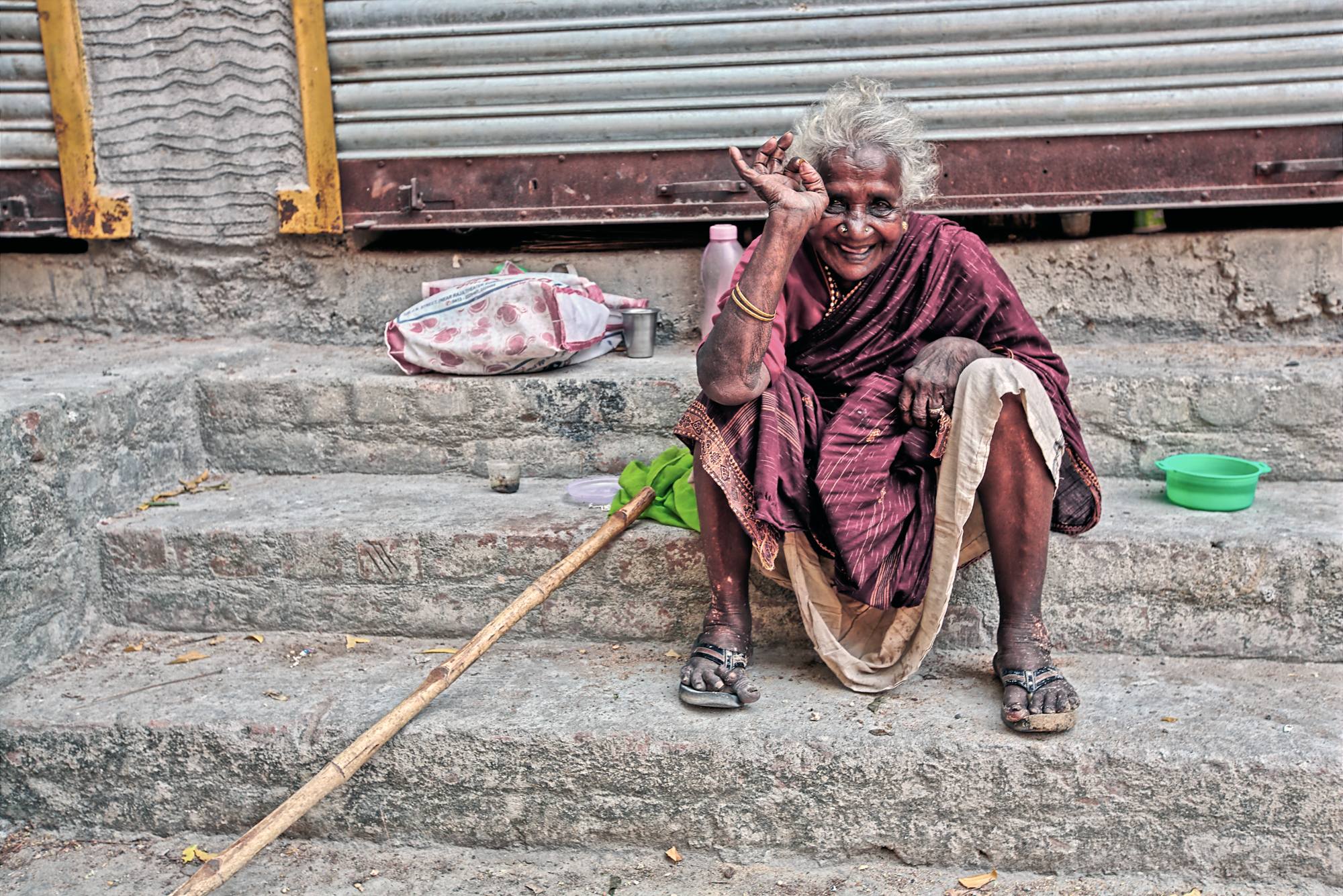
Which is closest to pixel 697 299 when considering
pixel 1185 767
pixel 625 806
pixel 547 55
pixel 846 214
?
pixel 547 55

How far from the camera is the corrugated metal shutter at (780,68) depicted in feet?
10.7

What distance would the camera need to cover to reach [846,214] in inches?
92.0

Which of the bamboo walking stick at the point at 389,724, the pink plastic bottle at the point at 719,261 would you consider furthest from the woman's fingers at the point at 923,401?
the pink plastic bottle at the point at 719,261

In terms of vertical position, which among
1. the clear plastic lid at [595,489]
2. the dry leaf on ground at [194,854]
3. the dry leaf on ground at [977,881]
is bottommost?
the dry leaf on ground at [194,854]

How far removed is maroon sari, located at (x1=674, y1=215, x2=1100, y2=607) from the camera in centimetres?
233

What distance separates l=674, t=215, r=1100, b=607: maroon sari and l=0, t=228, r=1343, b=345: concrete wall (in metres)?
1.16

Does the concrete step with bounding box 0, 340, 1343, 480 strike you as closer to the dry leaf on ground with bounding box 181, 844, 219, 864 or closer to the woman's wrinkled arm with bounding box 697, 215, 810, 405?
the woman's wrinkled arm with bounding box 697, 215, 810, 405

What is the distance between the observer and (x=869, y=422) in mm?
2367

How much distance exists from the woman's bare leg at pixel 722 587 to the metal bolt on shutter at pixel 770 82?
1442mm

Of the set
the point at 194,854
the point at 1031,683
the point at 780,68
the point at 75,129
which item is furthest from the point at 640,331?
the point at 75,129

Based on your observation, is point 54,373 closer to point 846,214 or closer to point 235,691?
point 235,691

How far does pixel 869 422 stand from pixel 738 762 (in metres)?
0.81

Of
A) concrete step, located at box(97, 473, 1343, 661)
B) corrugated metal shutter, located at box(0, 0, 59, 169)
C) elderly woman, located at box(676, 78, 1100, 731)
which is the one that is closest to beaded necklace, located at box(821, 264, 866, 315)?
elderly woman, located at box(676, 78, 1100, 731)

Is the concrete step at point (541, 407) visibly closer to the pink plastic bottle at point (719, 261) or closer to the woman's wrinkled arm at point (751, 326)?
the pink plastic bottle at point (719, 261)
